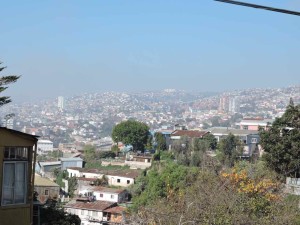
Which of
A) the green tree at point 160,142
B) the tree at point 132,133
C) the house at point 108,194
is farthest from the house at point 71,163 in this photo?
the house at point 108,194

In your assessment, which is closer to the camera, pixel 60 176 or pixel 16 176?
pixel 16 176

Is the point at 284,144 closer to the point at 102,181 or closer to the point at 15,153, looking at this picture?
the point at 15,153

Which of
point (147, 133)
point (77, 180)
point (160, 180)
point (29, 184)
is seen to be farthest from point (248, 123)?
point (29, 184)

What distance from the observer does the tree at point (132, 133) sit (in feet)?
202

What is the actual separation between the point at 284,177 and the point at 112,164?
3325cm

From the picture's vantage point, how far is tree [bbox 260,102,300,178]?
76.5 ft

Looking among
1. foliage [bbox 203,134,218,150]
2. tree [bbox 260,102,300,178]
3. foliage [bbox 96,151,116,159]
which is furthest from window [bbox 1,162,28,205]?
foliage [bbox 96,151,116,159]

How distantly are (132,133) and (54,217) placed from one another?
5174 centimetres

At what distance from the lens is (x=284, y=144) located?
2336 centimetres

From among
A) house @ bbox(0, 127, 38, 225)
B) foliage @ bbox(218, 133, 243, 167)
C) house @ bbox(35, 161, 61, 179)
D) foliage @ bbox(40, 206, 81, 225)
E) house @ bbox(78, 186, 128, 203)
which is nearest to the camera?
house @ bbox(0, 127, 38, 225)

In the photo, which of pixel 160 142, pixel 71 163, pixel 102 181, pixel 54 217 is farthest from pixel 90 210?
pixel 160 142

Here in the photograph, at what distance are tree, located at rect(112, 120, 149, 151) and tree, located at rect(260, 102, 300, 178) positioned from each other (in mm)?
37173

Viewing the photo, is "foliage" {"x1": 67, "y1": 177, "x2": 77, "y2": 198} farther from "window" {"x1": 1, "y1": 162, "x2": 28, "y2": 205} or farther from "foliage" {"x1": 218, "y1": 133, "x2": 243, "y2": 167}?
"window" {"x1": 1, "y1": 162, "x2": 28, "y2": 205}

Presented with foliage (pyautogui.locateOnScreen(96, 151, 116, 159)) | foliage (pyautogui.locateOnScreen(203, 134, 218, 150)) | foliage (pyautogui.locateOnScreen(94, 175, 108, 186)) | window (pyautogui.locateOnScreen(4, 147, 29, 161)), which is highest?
window (pyautogui.locateOnScreen(4, 147, 29, 161))
